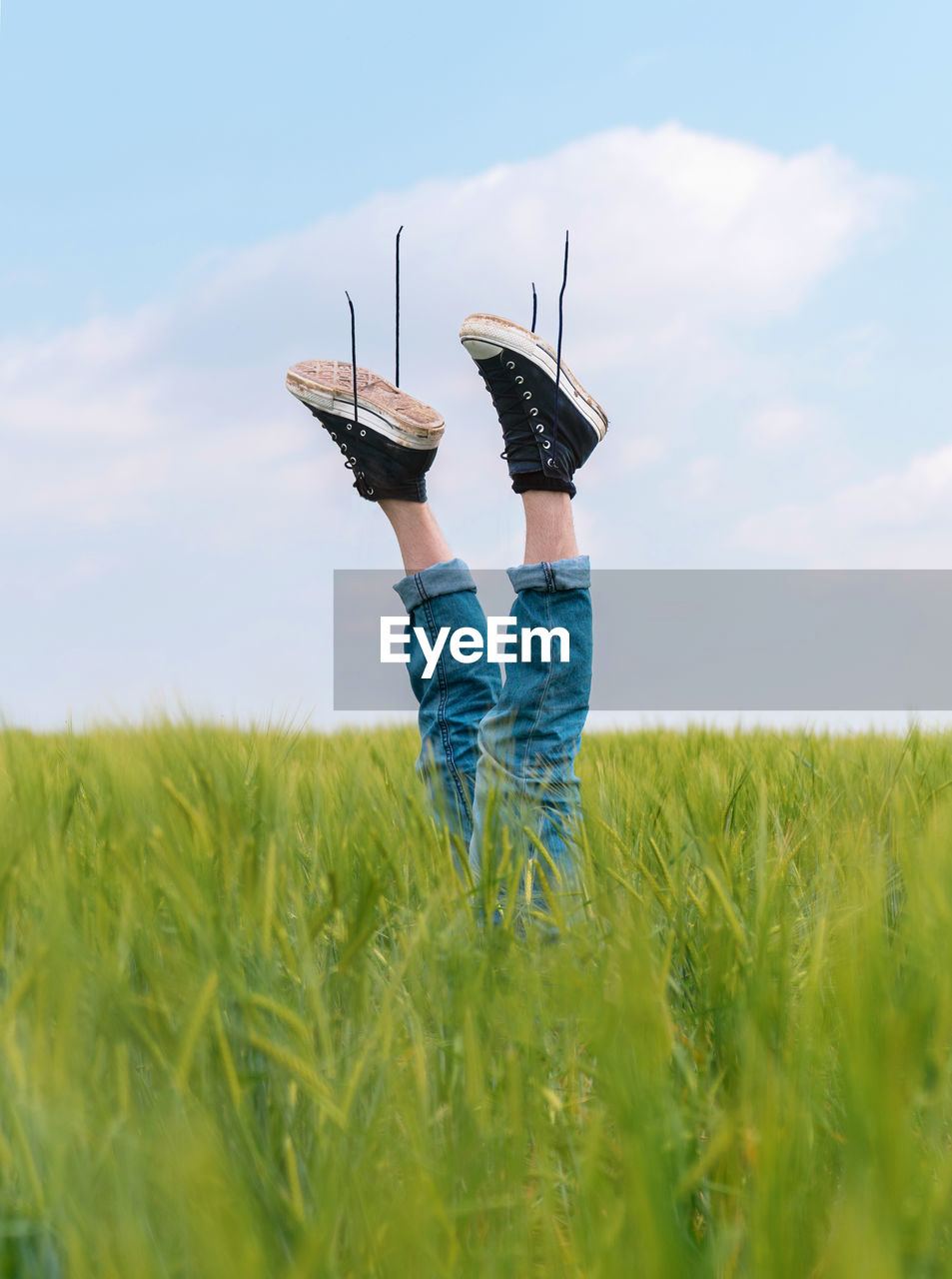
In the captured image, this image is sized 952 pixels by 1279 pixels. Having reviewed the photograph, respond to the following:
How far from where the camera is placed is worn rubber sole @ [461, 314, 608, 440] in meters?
1.83

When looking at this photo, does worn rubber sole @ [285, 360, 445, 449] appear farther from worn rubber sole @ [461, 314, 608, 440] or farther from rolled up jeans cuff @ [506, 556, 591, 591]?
rolled up jeans cuff @ [506, 556, 591, 591]

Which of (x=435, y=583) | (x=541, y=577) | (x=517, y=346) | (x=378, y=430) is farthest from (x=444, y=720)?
(x=517, y=346)

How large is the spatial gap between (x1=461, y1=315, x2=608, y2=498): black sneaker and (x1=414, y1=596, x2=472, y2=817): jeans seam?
0.35 metres

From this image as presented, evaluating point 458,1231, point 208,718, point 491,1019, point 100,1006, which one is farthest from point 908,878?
point 208,718

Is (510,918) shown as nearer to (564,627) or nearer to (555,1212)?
(555,1212)

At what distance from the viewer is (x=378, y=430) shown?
2.04 m

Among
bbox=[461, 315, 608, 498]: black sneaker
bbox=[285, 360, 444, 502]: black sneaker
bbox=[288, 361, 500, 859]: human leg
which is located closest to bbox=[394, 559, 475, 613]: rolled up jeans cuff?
bbox=[288, 361, 500, 859]: human leg

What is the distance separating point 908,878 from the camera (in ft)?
2.78

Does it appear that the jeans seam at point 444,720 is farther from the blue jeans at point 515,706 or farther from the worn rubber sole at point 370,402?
the worn rubber sole at point 370,402

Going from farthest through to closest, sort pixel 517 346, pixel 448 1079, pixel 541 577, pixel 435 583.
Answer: pixel 435 583
pixel 517 346
pixel 541 577
pixel 448 1079

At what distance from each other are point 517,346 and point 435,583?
495mm

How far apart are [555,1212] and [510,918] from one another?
0.24 meters

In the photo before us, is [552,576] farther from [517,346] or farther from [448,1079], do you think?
[448,1079]

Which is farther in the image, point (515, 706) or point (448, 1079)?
point (515, 706)
